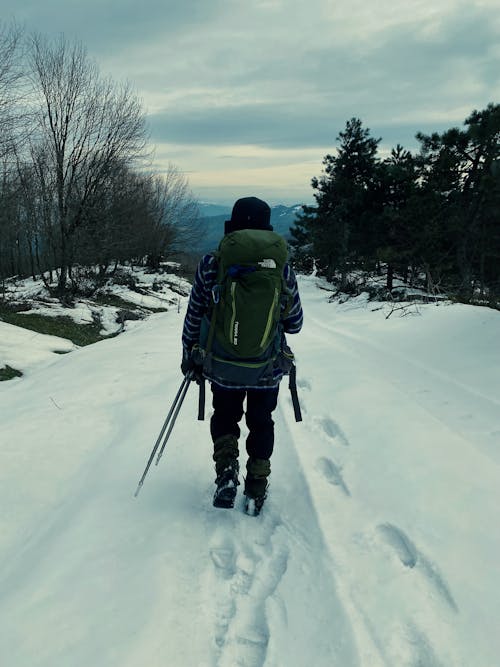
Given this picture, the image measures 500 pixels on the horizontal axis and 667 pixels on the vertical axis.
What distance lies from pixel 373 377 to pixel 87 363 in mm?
5183

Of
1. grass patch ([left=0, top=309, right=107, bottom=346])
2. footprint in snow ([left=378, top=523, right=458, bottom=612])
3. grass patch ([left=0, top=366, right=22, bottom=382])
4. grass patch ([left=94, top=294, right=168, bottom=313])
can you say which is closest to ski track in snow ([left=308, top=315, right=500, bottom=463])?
footprint in snow ([left=378, top=523, right=458, bottom=612])

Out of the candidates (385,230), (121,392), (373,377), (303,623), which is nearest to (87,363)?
(121,392)

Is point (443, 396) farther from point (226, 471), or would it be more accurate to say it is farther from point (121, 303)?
point (121, 303)

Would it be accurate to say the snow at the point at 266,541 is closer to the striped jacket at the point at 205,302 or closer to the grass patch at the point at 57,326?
the striped jacket at the point at 205,302

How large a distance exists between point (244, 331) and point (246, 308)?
15 cm

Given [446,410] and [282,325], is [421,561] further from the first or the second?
[446,410]

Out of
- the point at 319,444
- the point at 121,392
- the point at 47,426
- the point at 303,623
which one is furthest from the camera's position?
the point at 121,392

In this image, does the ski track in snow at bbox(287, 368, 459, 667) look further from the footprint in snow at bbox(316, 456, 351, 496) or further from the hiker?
the hiker

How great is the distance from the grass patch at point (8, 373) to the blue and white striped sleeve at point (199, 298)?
283 inches

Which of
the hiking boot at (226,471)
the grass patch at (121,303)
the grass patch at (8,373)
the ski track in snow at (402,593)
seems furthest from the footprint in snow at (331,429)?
the grass patch at (121,303)

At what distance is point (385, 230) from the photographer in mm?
27453

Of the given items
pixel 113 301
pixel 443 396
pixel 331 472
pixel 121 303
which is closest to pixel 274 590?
pixel 331 472

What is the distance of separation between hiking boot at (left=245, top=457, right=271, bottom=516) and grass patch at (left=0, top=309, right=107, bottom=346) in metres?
11.1

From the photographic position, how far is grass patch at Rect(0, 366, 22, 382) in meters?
8.65
